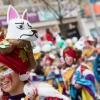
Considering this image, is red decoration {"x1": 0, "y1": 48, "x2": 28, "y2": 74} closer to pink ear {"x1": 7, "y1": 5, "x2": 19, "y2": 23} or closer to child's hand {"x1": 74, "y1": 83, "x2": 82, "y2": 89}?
pink ear {"x1": 7, "y1": 5, "x2": 19, "y2": 23}

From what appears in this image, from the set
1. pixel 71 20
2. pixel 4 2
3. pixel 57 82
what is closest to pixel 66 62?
pixel 57 82

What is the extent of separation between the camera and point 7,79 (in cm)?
227

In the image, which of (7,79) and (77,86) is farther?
(77,86)

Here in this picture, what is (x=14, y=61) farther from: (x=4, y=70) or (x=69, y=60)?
(x=69, y=60)

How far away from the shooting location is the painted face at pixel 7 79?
227 centimetres

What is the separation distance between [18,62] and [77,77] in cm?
166

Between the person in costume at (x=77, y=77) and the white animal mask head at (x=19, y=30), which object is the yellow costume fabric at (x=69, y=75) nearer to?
the person in costume at (x=77, y=77)

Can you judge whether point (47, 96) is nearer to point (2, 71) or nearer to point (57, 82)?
point (2, 71)

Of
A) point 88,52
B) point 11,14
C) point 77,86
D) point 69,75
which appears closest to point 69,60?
point 69,75

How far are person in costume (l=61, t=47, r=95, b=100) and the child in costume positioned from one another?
132cm

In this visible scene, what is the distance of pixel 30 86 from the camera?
2271mm

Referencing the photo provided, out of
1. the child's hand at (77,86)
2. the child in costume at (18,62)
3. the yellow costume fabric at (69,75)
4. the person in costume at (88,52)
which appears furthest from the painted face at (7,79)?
the person in costume at (88,52)

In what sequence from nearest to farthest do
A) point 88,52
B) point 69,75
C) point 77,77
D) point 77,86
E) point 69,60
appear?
point 77,86 < point 77,77 < point 69,75 < point 69,60 < point 88,52

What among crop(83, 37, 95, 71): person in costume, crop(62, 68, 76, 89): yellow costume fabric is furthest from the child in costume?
crop(83, 37, 95, 71): person in costume
